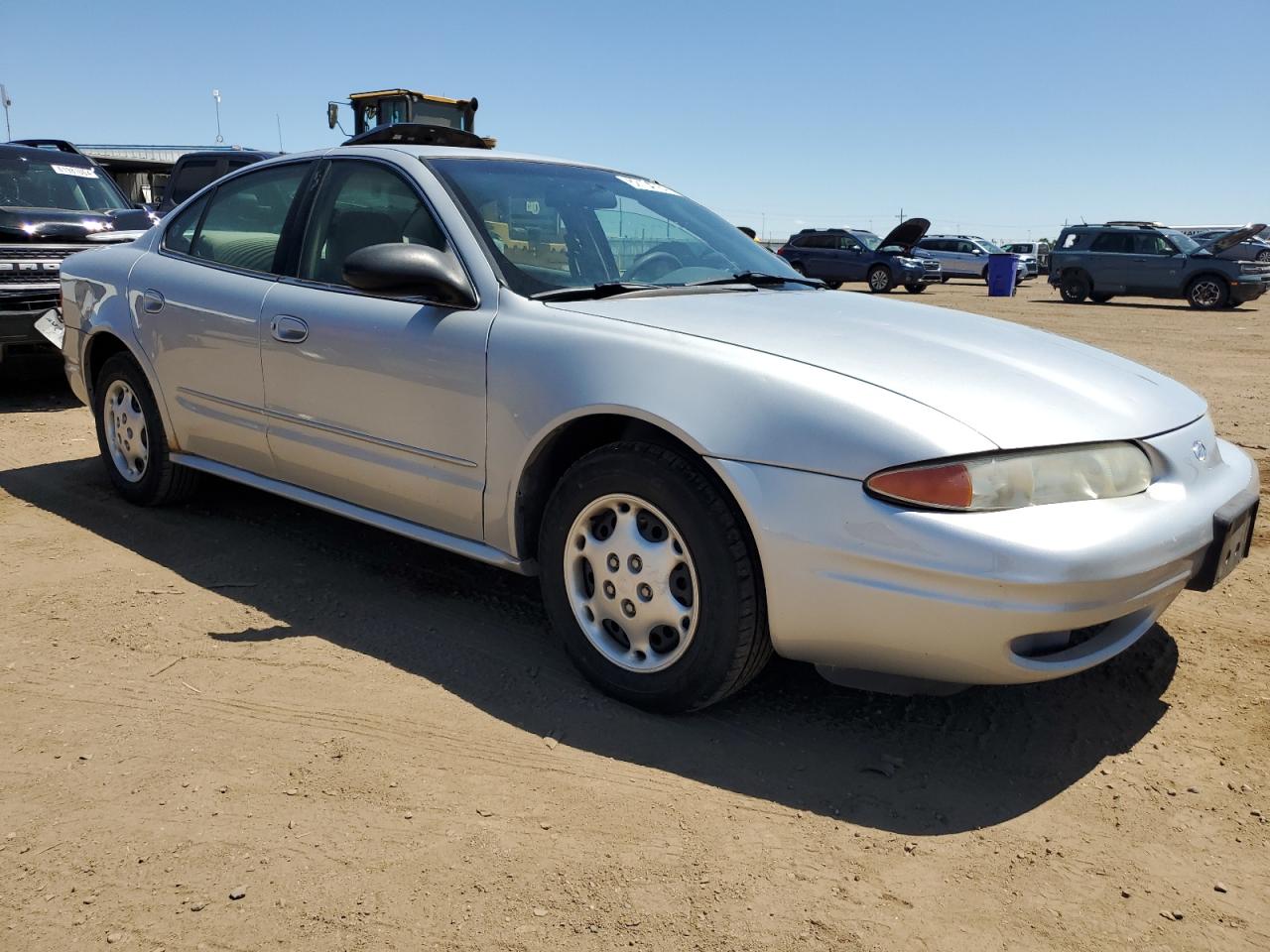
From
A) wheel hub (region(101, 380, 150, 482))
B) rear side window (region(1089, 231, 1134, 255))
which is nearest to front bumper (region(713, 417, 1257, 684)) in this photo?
wheel hub (region(101, 380, 150, 482))

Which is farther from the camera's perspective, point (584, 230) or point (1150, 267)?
point (1150, 267)

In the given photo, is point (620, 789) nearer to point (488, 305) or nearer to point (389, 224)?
point (488, 305)

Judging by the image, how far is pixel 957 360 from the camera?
2.82m

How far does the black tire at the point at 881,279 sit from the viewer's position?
2673cm

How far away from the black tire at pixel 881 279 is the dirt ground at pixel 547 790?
23841mm

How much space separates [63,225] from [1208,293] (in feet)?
69.1

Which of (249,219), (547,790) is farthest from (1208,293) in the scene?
(547,790)

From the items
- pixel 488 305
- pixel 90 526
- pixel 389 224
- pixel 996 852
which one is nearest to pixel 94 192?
pixel 90 526

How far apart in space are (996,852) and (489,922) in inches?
43.8

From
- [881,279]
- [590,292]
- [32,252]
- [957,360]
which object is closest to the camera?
[957,360]

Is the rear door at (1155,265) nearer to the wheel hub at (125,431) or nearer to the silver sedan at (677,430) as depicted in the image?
the silver sedan at (677,430)

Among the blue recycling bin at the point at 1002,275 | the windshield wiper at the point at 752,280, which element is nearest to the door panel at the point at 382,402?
the windshield wiper at the point at 752,280

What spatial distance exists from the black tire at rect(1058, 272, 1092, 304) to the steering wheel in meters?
22.4

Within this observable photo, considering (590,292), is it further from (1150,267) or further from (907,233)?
(1150,267)
